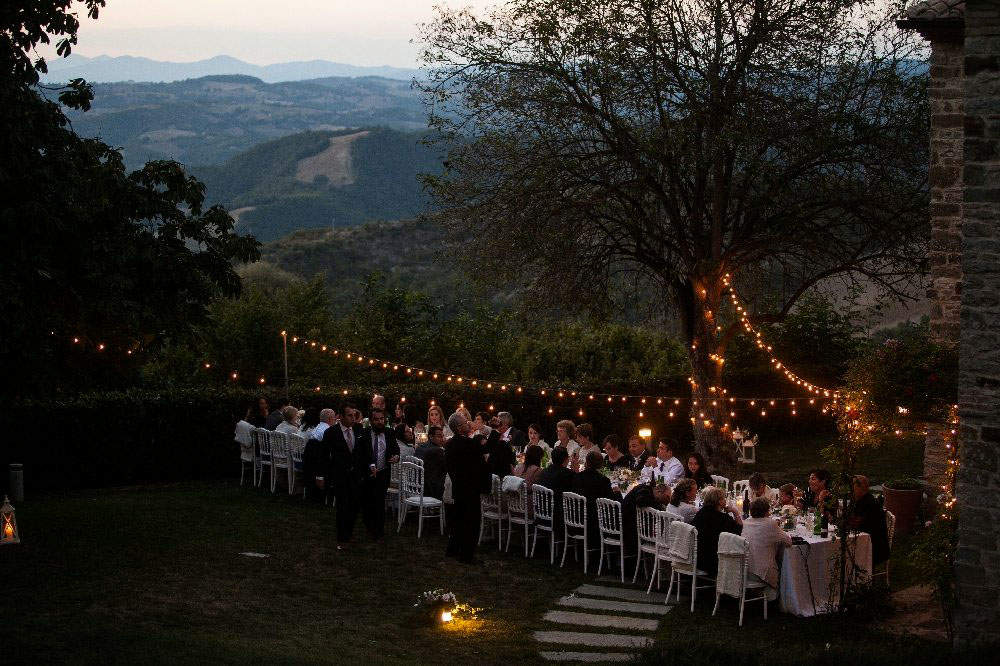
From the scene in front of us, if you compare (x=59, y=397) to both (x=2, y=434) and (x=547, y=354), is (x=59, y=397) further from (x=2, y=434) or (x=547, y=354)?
(x=547, y=354)

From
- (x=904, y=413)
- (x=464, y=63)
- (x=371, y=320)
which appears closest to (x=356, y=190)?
(x=371, y=320)

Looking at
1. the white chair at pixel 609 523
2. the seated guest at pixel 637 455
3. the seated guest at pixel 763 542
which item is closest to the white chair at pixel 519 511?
the white chair at pixel 609 523

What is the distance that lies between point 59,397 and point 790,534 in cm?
1066

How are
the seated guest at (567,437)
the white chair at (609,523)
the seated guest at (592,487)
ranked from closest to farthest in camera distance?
the white chair at (609,523), the seated guest at (592,487), the seated guest at (567,437)

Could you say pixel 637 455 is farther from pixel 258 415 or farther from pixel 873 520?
pixel 258 415

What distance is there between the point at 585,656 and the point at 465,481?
358 centimetres

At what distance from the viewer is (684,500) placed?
11.2 m

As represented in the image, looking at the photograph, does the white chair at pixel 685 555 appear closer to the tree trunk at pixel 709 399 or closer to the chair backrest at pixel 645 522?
the chair backrest at pixel 645 522

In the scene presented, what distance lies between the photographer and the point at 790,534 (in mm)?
10812

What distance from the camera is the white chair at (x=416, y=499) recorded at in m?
13.4

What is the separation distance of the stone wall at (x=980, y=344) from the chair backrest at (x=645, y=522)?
3078mm

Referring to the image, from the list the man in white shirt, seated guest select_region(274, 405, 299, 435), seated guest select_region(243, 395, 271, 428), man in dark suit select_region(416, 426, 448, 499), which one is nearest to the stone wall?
the man in white shirt

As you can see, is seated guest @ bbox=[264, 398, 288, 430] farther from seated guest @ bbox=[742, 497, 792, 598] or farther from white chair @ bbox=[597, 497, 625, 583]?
seated guest @ bbox=[742, 497, 792, 598]

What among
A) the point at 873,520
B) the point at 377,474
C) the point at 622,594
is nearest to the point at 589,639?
the point at 622,594
